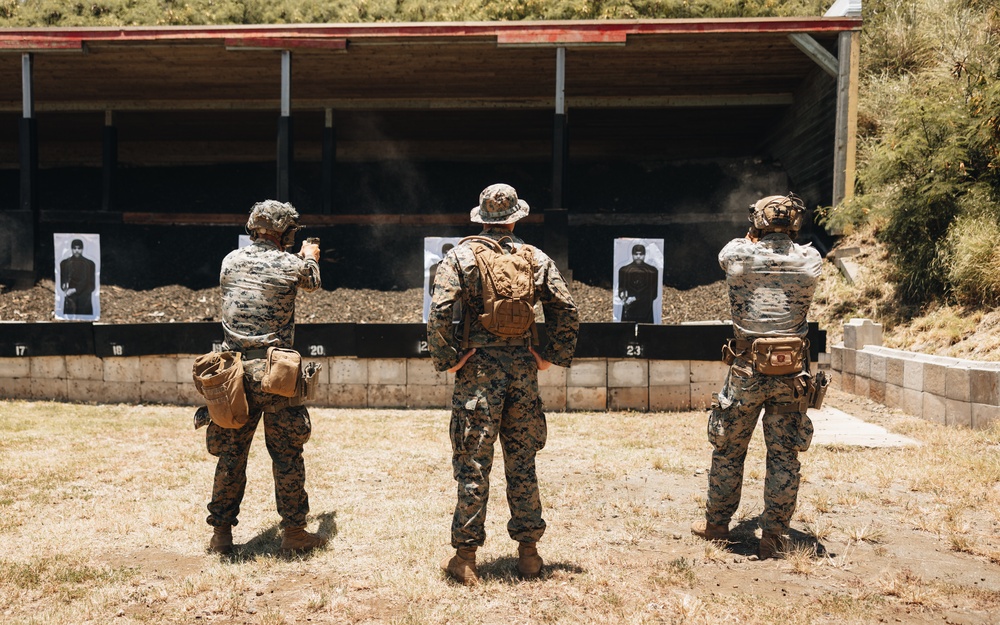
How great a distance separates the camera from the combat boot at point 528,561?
4242mm

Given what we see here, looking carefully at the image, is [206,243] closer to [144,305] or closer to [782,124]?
[144,305]

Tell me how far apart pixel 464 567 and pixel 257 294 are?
217 centimetres

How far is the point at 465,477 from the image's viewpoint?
414 cm

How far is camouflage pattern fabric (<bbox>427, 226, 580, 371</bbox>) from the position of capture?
4203mm

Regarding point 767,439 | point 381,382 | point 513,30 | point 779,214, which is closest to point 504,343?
point 767,439

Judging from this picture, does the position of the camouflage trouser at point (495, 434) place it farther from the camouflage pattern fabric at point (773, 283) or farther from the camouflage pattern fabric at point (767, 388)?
the camouflage pattern fabric at point (773, 283)

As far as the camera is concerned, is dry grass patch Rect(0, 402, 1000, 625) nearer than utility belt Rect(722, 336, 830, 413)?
Yes

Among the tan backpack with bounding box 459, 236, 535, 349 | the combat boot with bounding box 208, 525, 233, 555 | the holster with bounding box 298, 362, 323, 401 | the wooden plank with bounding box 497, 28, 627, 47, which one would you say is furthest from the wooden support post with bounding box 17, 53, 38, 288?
the tan backpack with bounding box 459, 236, 535, 349

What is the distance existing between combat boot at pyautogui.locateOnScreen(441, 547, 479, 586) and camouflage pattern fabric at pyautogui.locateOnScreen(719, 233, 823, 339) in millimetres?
2243

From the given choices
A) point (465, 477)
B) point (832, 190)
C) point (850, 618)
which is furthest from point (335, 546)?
point (832, 190)

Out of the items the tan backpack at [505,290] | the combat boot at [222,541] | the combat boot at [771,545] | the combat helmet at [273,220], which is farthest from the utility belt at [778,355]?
the combat boot at [222,541]

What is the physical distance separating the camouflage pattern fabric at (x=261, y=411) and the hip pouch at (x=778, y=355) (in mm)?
2920

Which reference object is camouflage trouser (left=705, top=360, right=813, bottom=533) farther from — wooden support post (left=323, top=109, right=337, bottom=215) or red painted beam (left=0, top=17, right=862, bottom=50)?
wooden support post (left=323, top=109, right=337, bottom=215)

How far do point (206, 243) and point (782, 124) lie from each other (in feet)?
48.4
